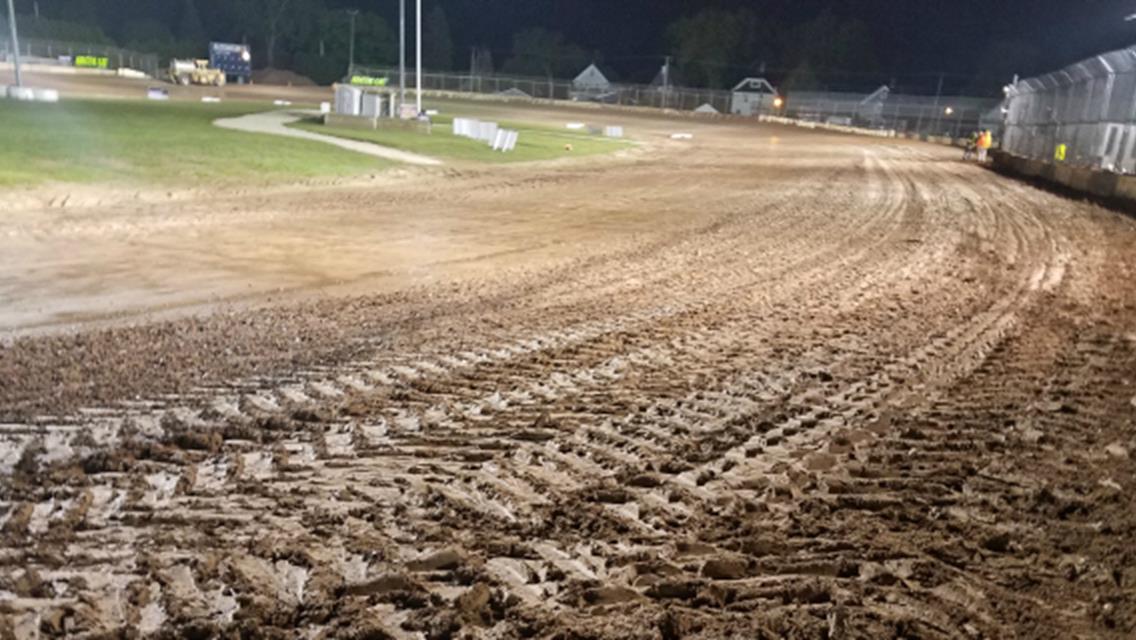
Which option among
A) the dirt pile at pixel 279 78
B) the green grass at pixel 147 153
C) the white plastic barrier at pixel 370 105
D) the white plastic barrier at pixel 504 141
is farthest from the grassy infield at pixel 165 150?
the dirt pile at pixel 279 78

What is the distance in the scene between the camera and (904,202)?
22.9 meters

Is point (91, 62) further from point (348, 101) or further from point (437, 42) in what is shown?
point (348, 101)

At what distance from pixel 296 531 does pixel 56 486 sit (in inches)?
59.4

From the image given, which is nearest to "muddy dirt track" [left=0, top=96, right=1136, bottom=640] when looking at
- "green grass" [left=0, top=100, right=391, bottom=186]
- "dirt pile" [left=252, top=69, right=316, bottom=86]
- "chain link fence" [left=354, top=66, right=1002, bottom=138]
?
"green grass" [left=0, top=100, right=391, bottom=186]

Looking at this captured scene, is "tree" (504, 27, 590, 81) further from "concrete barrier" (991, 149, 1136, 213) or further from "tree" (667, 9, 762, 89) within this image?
"concrete barrier" (991, 149, 1136, 213)

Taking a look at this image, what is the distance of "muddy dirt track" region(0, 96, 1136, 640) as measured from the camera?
13.4ft

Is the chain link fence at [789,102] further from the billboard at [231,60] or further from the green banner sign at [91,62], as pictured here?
the green banner sign at [91,62]

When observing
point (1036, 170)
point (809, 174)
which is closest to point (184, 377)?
point (809, 174)

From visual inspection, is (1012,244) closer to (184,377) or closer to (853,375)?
(853,375)

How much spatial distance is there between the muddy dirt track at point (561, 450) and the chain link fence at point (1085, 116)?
2012 cm

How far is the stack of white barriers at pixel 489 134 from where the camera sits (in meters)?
32.4

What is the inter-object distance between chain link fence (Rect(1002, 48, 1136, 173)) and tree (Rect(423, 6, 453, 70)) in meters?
110

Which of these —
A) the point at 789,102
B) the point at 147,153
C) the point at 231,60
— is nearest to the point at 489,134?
the point at 147,153

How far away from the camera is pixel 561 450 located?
19.1ft
